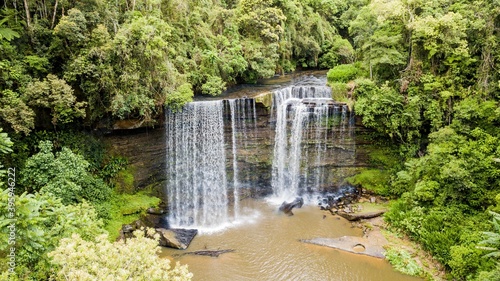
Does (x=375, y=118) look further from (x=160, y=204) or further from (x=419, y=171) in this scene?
(x=160, y=204)

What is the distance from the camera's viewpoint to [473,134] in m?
12.3

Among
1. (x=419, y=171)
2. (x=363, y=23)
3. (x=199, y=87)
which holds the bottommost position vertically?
(x=419, y=171)

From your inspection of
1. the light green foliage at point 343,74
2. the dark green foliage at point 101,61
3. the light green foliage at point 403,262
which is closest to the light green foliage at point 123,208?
the dark green foliage at point 101,61

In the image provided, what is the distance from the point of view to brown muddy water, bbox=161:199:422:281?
11.0 m

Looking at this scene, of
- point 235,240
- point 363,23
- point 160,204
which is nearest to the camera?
point 235,240

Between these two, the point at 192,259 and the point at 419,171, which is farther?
the point at 419,171

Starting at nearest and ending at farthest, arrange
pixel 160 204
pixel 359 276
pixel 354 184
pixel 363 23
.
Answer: pixel 359 276 → pixel 160 204 → pixel 354 184 → pixel 363 23

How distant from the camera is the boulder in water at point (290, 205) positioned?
1510 centimetres

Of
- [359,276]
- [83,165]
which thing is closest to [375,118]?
[359,276]

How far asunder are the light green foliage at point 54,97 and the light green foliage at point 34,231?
13.1 feet

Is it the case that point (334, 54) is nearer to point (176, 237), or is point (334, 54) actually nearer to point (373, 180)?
point (373, 180)

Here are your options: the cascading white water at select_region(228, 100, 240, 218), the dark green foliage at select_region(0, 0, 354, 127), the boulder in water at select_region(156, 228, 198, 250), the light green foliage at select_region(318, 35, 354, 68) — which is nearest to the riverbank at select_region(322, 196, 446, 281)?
the cascading white water at select_region(228, 100, 240, 218)

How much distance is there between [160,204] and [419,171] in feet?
38.0

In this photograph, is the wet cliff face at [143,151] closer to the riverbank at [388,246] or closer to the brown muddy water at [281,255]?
the brown muddy water at [281,255]
